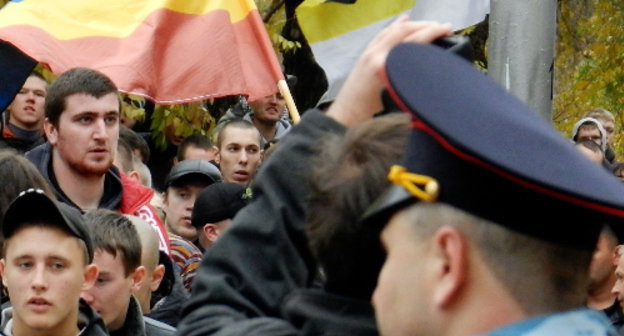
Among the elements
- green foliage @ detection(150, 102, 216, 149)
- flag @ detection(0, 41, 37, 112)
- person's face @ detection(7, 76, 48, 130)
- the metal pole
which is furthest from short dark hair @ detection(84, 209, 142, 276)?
green foliage @ detection(150, 102, 216, 149)

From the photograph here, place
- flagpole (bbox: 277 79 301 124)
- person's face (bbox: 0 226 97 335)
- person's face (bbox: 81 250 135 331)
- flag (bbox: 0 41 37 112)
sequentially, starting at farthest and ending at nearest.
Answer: flag (bbox: 0 41 37 112), flagpole (bbox: 277 79 301 124), person's face (bbox: 81 250 135 331), person's face (bbox: 0 226 97 335)

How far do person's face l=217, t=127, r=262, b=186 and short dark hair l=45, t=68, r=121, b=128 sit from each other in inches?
107

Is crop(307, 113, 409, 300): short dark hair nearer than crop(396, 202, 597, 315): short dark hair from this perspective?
→ No

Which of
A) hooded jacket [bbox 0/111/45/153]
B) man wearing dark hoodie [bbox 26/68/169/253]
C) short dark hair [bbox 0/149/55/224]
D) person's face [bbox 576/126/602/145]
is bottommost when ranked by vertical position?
person's face [bbox 576/126/602/145]

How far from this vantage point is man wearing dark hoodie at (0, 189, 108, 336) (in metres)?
4.54

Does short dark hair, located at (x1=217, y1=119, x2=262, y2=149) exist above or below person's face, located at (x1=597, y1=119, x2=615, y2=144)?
above

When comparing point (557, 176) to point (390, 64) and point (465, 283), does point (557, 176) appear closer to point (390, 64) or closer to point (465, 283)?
point (465, 283)

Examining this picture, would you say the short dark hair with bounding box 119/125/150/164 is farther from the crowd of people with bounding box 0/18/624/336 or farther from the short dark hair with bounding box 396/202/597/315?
the short dark hair with bounding box 396/202/597/315

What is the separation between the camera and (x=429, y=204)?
186cm

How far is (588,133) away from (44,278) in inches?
370

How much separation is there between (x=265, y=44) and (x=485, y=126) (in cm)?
599

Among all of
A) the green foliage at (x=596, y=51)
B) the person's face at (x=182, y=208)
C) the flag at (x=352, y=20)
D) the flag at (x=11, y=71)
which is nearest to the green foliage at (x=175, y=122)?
the person's face at (x=182, y=208)

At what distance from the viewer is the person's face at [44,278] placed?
4.54 meters

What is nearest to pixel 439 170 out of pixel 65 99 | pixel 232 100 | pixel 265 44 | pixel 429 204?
pixel 429 204
